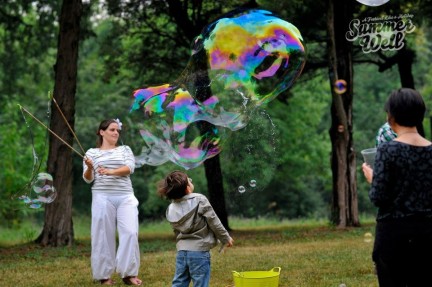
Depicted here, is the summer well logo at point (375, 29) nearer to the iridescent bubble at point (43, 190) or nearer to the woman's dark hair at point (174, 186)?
the iridescent bubble at point (43, 190)

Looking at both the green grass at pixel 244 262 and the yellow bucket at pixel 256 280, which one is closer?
the yellow bucket at pixel 256 280

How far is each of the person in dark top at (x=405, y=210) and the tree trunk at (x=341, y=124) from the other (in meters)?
11.8

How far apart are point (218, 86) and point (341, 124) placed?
822cm

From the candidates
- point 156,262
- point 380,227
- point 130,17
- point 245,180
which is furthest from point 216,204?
point 380,227

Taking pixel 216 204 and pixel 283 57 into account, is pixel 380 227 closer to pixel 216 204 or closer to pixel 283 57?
pixel 283 57

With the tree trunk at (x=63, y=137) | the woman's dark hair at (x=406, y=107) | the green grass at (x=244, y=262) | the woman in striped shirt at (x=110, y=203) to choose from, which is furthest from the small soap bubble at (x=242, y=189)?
the tree trunk at (x=63, y=137)

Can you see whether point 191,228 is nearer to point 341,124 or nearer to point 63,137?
point 63,137

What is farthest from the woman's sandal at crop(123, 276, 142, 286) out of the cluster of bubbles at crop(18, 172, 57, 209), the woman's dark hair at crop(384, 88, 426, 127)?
the woman's dark hair at crop(384, 88, 426, 127)

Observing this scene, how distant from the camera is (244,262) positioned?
944 centimetres

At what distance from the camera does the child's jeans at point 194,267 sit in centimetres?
543

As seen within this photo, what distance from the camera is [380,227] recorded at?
387 centimetres

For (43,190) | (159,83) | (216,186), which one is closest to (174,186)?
(43,190)

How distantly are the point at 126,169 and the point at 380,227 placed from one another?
4.32 meters

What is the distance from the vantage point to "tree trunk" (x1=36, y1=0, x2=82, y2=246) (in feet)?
42.8
